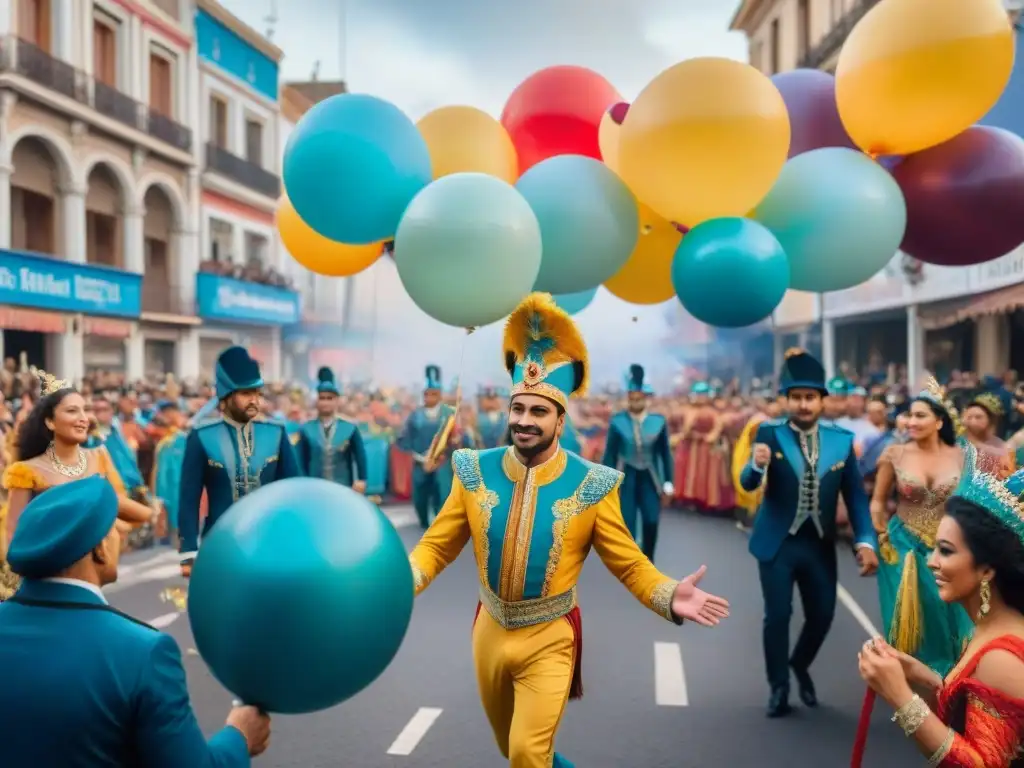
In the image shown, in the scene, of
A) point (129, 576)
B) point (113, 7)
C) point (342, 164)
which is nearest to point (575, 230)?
point (342, 164)

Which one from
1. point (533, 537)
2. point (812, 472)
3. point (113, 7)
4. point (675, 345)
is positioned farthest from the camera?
point (675, 345)

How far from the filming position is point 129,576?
8.99 meters

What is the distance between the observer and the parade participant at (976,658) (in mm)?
2180

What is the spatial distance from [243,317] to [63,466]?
2279cm

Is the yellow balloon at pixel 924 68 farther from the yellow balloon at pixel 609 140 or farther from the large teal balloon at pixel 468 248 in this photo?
the large teal balloon at pixel 468 248

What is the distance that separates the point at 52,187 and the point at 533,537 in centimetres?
2023

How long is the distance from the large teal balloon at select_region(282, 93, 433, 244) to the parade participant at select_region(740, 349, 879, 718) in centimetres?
246

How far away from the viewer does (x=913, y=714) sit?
2252 millimetres

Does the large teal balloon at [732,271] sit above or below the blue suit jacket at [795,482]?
above

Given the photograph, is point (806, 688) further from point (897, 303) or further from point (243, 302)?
point (243, 302)

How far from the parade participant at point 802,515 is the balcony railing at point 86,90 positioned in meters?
18.1

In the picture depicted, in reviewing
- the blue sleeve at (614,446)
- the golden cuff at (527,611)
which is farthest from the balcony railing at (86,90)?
the golden cuff at (527,611)

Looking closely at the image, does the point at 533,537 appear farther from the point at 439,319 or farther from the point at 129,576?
the point at 129,576

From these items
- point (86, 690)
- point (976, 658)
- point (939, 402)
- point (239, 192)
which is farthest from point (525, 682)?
point (239, 192)
